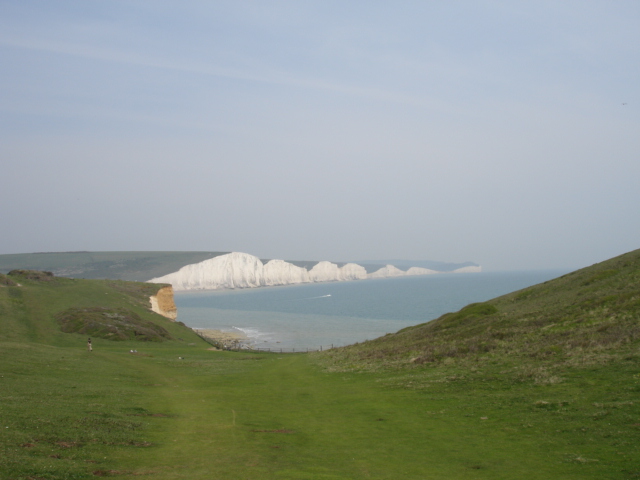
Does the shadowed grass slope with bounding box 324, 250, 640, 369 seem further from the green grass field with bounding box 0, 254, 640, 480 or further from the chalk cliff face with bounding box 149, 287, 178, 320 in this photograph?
the chalk cliff face with bounding box 149, 287, 178, 320

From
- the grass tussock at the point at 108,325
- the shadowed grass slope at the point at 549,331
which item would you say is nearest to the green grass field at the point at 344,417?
the shadowed grass slope at the point at 549,331

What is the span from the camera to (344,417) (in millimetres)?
18078

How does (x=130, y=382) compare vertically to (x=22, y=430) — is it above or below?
below

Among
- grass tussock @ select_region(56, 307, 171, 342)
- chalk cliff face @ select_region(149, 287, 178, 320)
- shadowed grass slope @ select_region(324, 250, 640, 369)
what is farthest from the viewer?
chalk cliff face @ select_region(149, 287, 178, 320)

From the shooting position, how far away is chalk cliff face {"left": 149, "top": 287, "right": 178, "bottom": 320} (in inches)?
3226

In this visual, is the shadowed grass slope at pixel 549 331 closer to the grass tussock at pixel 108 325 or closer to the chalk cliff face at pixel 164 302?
the grass tussock at pixel 108 325

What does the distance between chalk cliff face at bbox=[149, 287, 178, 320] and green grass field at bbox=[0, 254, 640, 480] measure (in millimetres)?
52661

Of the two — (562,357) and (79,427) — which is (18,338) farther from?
(562,357)

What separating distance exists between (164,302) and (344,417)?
7212 cm

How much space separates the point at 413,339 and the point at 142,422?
25.8 m

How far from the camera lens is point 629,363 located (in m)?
17.6

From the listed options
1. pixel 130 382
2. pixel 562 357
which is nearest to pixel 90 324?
pixel 130 382

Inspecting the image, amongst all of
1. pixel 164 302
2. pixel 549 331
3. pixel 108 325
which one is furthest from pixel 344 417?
pixel 164 302

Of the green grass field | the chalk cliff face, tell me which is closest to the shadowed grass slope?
the green grass field
